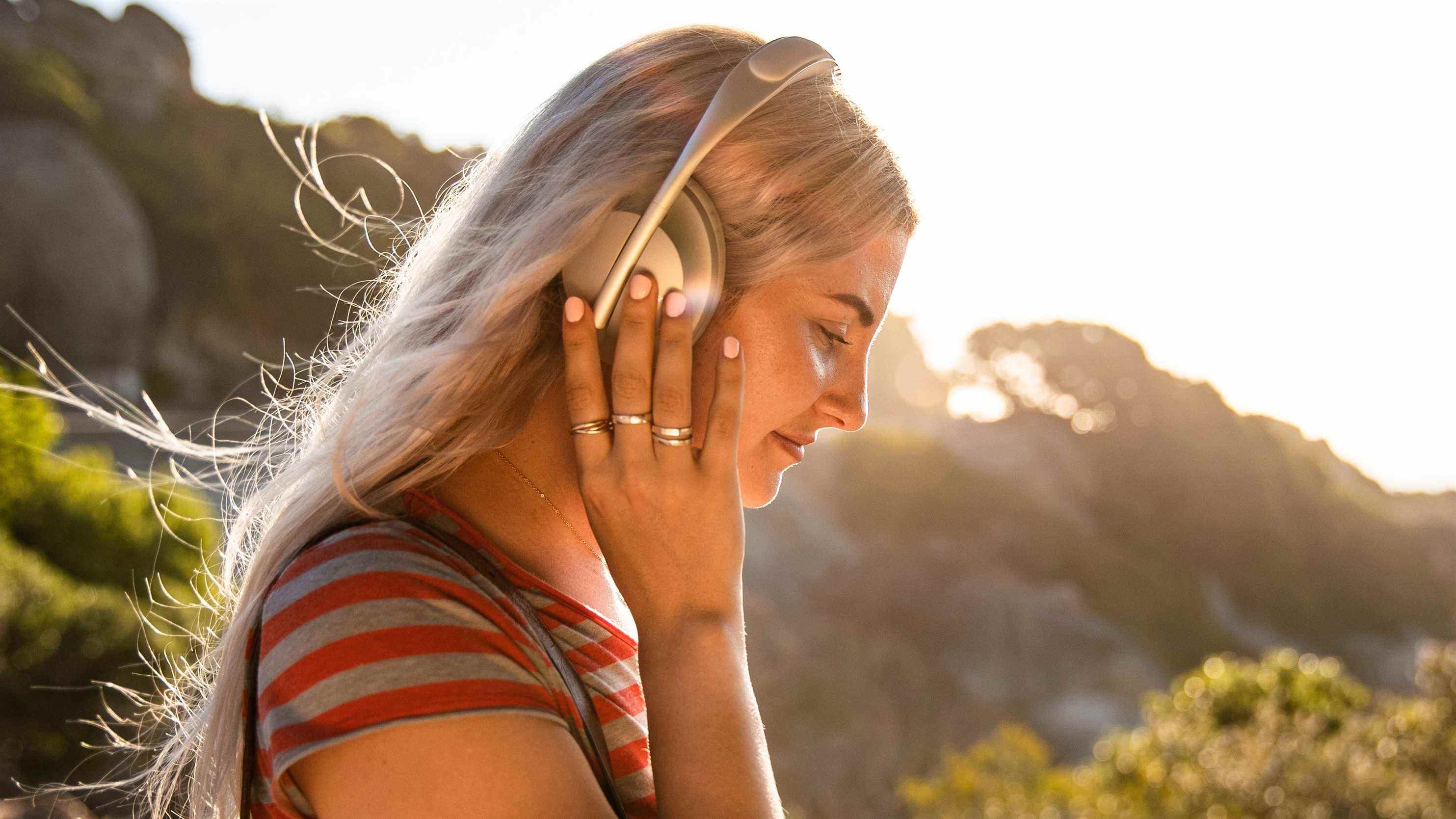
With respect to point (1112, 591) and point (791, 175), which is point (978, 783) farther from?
point (1112, 591)

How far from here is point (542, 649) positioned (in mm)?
1027

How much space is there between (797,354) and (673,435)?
0.24m

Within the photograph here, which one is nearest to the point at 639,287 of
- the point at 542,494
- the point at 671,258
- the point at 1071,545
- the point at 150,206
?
the point at 671,258

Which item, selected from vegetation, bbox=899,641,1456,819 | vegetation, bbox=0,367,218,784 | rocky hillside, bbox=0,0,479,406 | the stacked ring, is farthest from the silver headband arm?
rocky hillside, bbox=0,0,479,406

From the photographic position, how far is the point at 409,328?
122 centimetres

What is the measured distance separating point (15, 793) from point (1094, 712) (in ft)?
47.2

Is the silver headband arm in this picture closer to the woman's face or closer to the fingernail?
the fingernail

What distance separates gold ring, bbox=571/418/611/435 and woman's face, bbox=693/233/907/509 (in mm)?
134

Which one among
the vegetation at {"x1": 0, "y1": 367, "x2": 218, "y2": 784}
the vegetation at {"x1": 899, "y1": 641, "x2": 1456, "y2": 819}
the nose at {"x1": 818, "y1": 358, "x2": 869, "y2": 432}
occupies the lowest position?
the vegetation at {"x1": 0, "y1": 367, "x2": 218, "y2": 784}

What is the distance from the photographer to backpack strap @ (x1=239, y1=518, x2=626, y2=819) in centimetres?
101

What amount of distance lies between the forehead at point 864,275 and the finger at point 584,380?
28 cm

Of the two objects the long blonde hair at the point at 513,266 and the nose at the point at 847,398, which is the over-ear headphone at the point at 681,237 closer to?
the long blonde hair at the point at 513,266

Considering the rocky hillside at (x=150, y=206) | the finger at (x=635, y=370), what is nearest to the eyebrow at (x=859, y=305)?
the finger at (x=635, y=370)

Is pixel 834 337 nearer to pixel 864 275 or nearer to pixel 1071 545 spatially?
pixel 864 275
